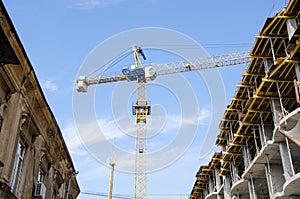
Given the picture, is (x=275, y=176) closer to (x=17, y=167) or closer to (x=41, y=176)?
(x=41, y=176)

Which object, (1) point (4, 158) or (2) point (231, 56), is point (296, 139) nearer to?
(1) point (4, 158)

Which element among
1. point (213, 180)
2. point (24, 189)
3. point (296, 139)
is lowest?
point (24, 189)

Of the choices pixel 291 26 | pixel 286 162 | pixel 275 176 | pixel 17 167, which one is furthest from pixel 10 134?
pixel 275 176

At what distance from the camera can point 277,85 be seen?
22047 mm

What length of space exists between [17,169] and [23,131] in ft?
6.08

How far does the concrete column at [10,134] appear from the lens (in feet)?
46.6

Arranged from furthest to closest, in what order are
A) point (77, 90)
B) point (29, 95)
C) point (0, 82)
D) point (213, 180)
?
point (77, 90)
point (213, 180)
point (29, 95)
point (0, 82)

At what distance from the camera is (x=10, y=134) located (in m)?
14.8

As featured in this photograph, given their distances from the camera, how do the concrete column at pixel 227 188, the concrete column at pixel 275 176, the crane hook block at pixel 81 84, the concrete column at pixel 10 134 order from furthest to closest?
the crane hook block at pixel 81 84 → the concrete column at pixel 227 188 → the concrete column at pixel 275 176 → the concrete column at pixel 10 134

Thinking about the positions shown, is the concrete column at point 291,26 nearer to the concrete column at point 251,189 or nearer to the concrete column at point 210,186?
the concrete column at point 251,189

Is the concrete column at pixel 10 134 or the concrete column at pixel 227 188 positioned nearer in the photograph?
the concrete column at pixel 10 134

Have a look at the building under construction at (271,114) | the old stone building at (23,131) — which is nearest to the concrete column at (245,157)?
the building under construction at (271,114)

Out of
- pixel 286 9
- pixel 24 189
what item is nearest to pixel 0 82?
pixel 24 189

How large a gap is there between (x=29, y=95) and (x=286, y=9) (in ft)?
50.1
